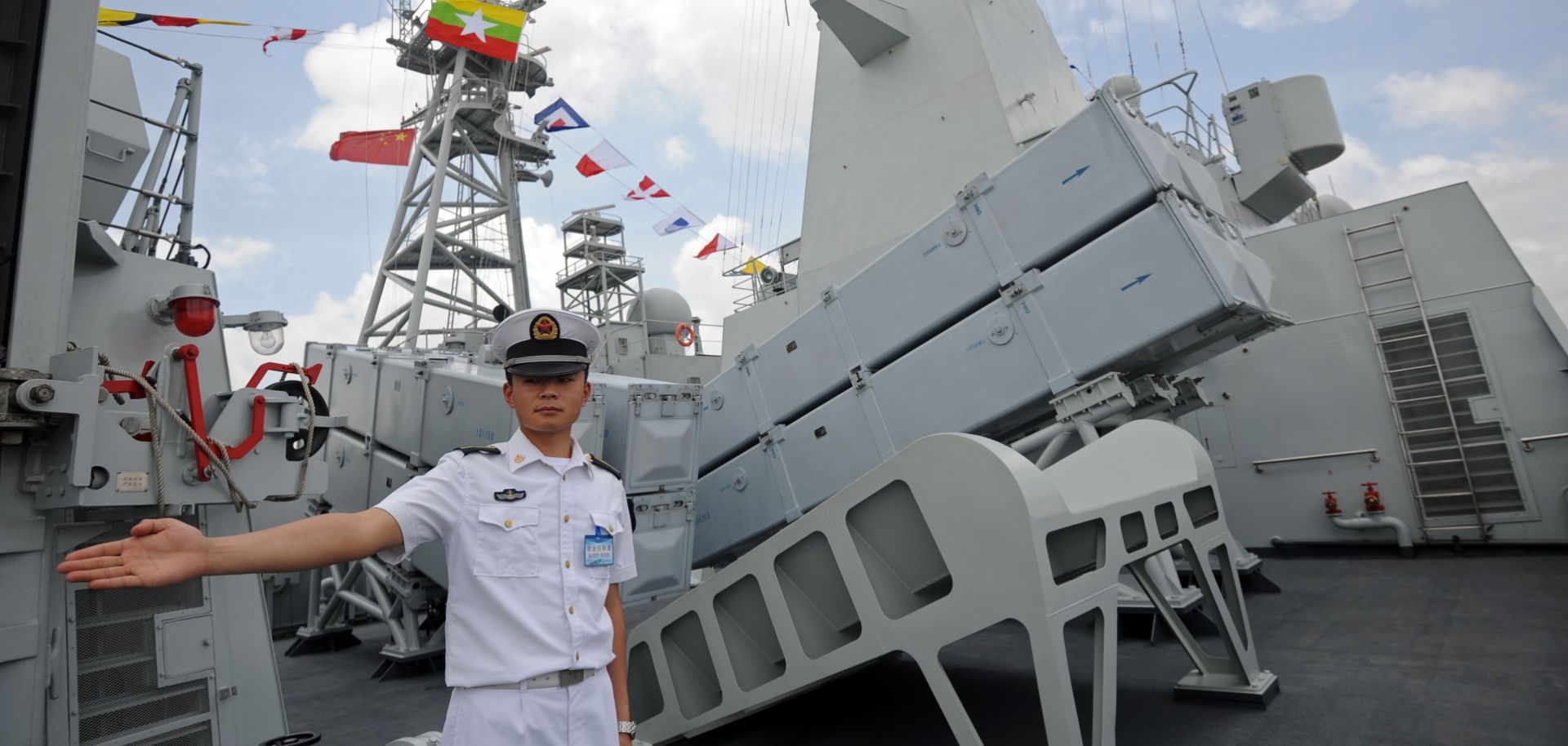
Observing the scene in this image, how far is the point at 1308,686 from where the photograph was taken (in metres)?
3.53

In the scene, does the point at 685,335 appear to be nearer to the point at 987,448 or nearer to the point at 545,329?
the point at 987,448

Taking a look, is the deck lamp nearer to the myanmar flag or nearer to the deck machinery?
the deck machinery

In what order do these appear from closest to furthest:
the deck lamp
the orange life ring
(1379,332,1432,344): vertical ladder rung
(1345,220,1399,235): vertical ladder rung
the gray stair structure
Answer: the gray stair structure, the deck lamp, (1379,332,1432,344): vertical ladder rung, (1345,220,1399,235): vertical ladder rung, the orange life ring

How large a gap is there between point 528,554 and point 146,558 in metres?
0.62

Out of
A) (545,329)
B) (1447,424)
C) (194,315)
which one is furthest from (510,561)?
(1447,424)

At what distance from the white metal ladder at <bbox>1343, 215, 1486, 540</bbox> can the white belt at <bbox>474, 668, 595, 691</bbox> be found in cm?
763

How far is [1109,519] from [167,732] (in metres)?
3.59

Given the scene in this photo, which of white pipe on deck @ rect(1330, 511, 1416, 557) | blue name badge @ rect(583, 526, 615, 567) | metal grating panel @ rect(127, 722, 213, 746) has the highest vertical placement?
blue name badge @ rect(583, 526, 615, 567)

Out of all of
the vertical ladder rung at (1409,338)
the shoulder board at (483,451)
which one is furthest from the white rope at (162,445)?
the vertical ladder rung at (1409,338)

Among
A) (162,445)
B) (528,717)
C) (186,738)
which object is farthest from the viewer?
(186,738)

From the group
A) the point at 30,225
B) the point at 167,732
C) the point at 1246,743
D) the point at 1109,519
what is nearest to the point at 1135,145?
the point at 1109,519

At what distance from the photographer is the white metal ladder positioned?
20.7 ft

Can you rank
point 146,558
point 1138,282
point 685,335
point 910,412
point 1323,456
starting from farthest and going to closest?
point 685,335, point 1323,456, point 910,412, point 1138,282, point 146,558

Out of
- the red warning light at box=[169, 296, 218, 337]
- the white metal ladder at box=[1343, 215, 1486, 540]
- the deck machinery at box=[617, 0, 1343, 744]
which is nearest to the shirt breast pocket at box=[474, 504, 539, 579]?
the deck machinery at box=[617, 0, 1343, 744]
